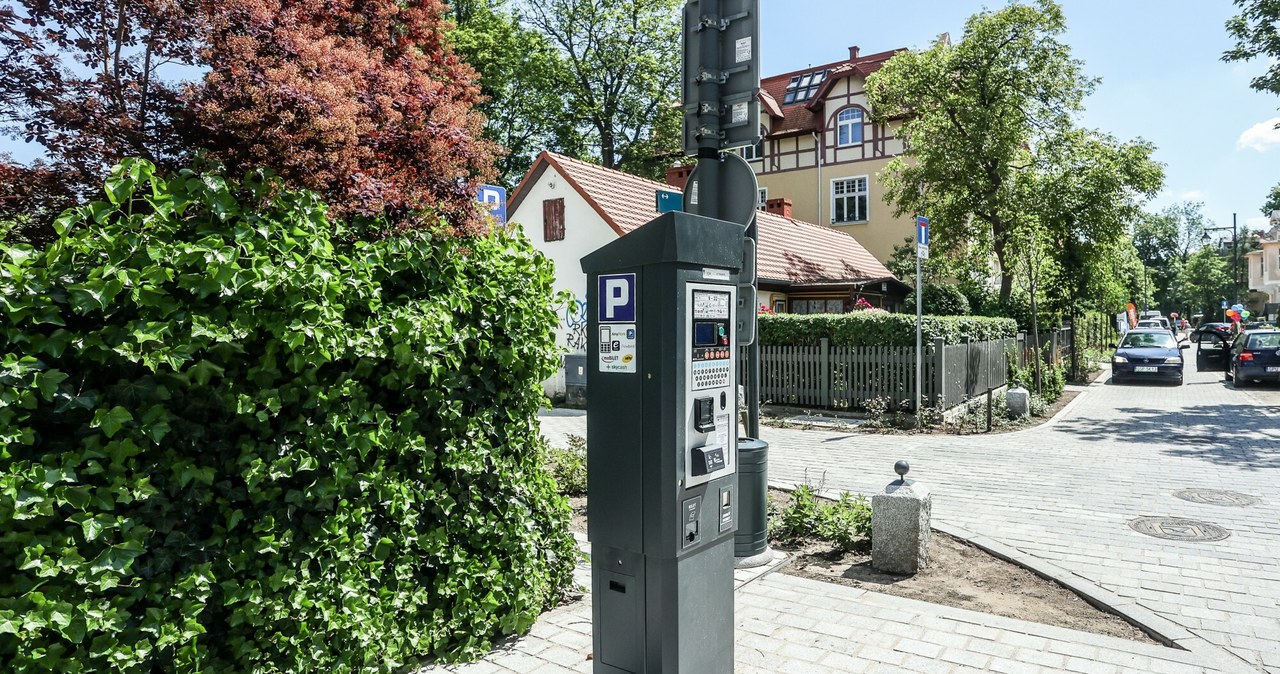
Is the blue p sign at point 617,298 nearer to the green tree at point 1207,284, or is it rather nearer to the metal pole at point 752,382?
the metal pole at point 752,382

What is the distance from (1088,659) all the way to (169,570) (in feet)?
14.5

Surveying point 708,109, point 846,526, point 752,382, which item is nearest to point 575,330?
point 752,382

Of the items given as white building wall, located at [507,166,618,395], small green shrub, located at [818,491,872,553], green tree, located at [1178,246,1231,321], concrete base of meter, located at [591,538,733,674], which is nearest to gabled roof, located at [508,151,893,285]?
white building wall, located at [507,166,618,395]

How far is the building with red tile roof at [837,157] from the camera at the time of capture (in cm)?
3338

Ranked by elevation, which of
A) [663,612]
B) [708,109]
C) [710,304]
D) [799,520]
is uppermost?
[708,109]

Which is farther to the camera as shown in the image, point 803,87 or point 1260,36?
point 803,87

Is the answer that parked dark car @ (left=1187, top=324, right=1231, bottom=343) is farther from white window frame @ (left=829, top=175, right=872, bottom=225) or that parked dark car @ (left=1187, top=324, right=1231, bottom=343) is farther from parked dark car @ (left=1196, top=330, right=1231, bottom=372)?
white window frame @ (left=829, top=175, right=872, bottom=225)

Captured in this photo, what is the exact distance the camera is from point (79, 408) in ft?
8.77

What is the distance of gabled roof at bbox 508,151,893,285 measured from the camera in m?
18.7

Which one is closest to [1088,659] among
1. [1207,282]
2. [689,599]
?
[689,599]

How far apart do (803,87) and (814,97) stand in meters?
3.63

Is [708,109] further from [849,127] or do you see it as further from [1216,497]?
[849,127]

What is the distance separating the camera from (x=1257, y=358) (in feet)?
66.4

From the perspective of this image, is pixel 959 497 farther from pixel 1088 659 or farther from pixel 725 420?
pixel 725 420
